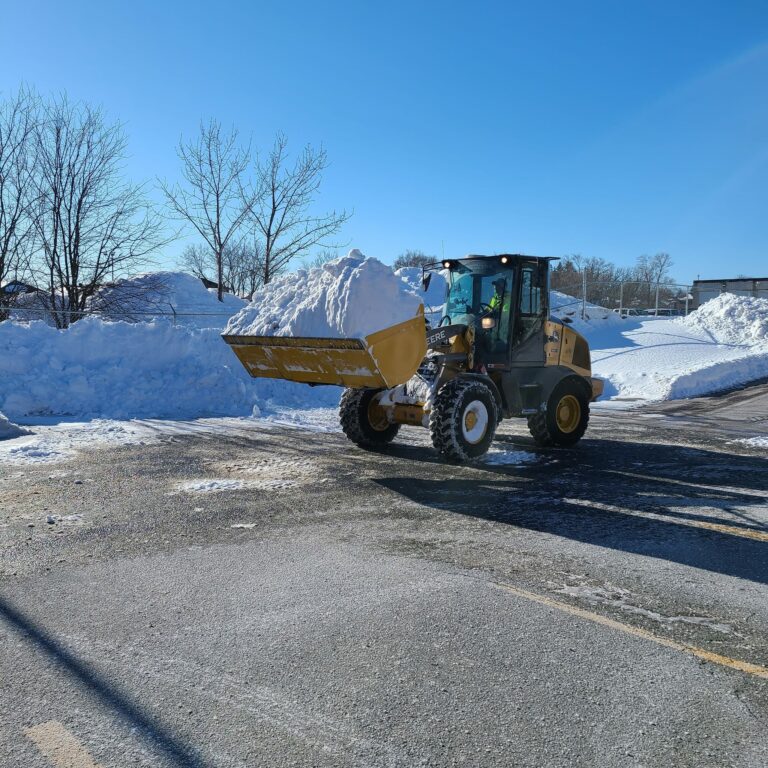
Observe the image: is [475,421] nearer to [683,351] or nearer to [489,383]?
[489,383]

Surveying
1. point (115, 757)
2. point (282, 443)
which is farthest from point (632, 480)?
point (115, 757)

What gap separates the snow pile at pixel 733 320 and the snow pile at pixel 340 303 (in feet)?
63.5

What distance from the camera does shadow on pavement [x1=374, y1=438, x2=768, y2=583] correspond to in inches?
207

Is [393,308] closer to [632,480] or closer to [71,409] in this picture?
[632,480]

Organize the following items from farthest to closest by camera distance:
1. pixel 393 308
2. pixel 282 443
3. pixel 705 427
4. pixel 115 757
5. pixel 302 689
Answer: pixel 705 427 → pixel 282 443 → pixel 393 308 → pixel 302 689 → pixel 115 757

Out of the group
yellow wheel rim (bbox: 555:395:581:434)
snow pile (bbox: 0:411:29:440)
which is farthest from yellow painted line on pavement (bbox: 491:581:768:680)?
snow pile (bbox: 0:411:29:440)

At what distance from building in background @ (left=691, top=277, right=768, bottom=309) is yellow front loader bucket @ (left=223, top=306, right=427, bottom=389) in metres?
29.1

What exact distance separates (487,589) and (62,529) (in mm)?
3600

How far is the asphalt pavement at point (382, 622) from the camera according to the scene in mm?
2787

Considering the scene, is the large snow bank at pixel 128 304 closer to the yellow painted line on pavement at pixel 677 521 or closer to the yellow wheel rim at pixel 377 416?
the yellow wheel rim at pixel 377 416

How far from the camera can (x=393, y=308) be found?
7.69 meters

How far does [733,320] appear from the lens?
2498cm

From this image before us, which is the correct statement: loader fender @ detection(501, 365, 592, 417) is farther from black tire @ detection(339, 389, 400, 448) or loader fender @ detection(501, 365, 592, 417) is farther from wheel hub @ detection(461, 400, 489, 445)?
black tire @ detection(339, 389, 400, 448)

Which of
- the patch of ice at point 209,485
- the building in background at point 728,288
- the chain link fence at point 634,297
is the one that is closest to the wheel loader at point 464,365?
the patch of ice at point 209,485
